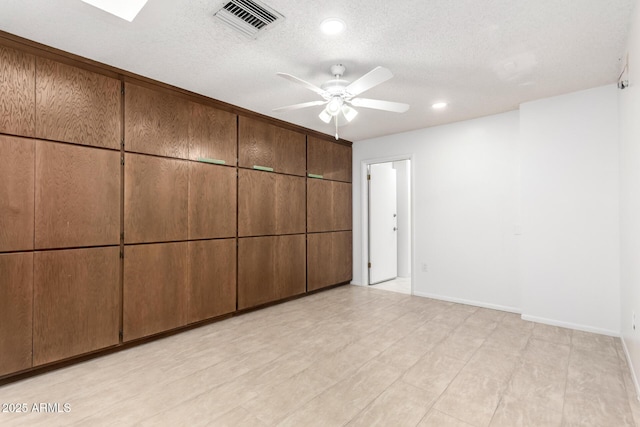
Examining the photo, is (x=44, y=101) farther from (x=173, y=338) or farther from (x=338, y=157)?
(x=338, y=157)

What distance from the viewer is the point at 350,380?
2363mm

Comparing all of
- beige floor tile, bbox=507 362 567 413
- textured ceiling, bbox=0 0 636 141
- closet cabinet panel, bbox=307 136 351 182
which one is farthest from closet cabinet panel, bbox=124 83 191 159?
beige floor tile, bbox=507 362 567 413

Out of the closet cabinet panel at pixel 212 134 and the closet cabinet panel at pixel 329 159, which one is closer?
the closet cabinet panel at pixel 212 134

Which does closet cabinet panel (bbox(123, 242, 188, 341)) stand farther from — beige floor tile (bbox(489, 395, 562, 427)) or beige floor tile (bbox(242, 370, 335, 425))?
beige floor tile (bbox(489, 395, 562, 427))

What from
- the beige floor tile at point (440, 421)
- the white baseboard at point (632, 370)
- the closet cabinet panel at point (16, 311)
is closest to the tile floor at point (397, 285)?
the white baseboard at point (632, 370)

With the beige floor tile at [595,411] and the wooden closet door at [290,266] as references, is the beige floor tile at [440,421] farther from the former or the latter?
the wooden closet door at [290,266]

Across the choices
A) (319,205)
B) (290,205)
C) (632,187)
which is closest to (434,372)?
(632,187)

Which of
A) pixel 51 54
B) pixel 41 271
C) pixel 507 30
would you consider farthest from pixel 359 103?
pixel 41 271

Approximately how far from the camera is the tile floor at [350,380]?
1948mm

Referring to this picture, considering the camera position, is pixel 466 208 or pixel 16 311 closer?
pixel 16 311

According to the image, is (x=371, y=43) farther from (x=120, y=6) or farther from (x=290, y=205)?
(x=290, y=205)

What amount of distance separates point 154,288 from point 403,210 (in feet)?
15.5

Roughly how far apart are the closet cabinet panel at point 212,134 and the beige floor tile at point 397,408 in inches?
112

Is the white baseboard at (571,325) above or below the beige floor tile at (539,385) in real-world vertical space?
above
